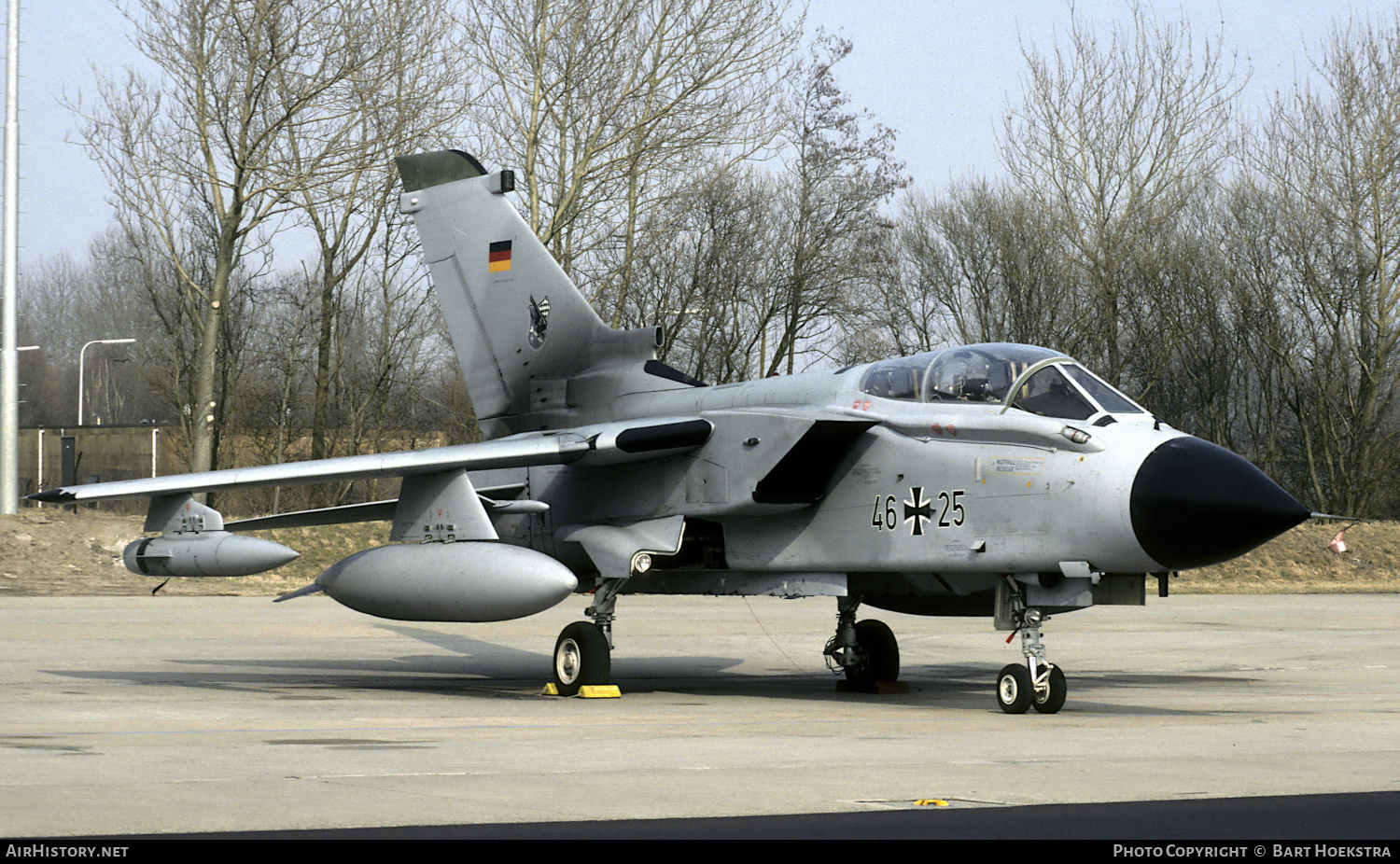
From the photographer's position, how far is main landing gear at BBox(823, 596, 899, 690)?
14.3 metres

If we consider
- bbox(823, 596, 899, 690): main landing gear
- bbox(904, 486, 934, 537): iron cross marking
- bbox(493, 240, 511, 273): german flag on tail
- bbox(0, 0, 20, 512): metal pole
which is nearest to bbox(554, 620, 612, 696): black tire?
bbox(823, 596, 899, 690): main landing gear

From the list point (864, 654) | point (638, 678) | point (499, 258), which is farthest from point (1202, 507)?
point (499, 258)

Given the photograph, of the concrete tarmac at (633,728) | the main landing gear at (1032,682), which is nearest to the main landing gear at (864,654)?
the concrete tarmac at (633,728)

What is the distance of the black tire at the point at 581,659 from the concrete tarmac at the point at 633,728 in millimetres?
601

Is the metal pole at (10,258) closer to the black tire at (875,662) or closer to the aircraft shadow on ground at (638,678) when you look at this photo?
the aircraft shadow on ground at (638,678)

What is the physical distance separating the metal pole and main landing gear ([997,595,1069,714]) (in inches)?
956

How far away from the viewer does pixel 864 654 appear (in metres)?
14.3

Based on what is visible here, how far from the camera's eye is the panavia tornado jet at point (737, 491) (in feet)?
35.6

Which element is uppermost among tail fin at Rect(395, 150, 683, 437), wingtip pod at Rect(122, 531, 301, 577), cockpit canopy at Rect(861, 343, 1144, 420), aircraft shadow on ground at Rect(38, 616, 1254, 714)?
tail fin at Rect(395, 150, 683, 437)

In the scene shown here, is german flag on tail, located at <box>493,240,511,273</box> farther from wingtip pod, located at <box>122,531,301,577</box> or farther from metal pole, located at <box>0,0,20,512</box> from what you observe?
metal pole, located at <box>0,0,20,512</box>

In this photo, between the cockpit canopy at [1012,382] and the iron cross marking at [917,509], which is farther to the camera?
the iron cross marking at [917,509]

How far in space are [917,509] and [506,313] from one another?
5820 millimetres

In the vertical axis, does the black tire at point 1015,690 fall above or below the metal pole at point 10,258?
below

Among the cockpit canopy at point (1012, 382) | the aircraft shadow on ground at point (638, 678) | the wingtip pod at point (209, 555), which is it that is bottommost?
the aircraft shadow on ground at point (638, 678)
